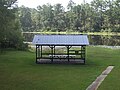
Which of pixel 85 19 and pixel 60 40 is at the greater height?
pixel 85 19

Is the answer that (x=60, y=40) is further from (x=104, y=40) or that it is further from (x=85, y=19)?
(x=85, y=19)

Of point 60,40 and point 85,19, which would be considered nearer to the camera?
point 60,40

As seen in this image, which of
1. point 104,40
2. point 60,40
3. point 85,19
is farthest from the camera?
point 85,19

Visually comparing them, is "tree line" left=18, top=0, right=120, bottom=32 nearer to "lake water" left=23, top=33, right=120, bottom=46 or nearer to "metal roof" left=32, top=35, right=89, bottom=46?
"lake water" left=23, top=33, right=120, bottom=46

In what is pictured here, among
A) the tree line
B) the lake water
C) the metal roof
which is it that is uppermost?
the tree line

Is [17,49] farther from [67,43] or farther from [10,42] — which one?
[67,43]

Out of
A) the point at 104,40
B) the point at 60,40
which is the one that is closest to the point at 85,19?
the point at 104,40

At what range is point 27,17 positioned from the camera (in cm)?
7444

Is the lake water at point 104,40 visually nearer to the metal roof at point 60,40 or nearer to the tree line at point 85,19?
the tree line at point 85,19

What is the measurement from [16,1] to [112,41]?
24923 millimetres

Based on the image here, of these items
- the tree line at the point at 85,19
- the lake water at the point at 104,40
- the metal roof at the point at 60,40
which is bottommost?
the lake water at the point at 104,40

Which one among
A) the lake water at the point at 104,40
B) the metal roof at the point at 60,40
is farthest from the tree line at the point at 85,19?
the metal roof at the point at 60,40

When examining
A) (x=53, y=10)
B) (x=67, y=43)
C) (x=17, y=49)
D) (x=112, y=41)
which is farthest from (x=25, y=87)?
(x=53, y=10)

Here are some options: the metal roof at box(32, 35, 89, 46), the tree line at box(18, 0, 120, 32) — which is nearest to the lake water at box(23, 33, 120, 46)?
the tree line at box(18, 0, 120, 32)
